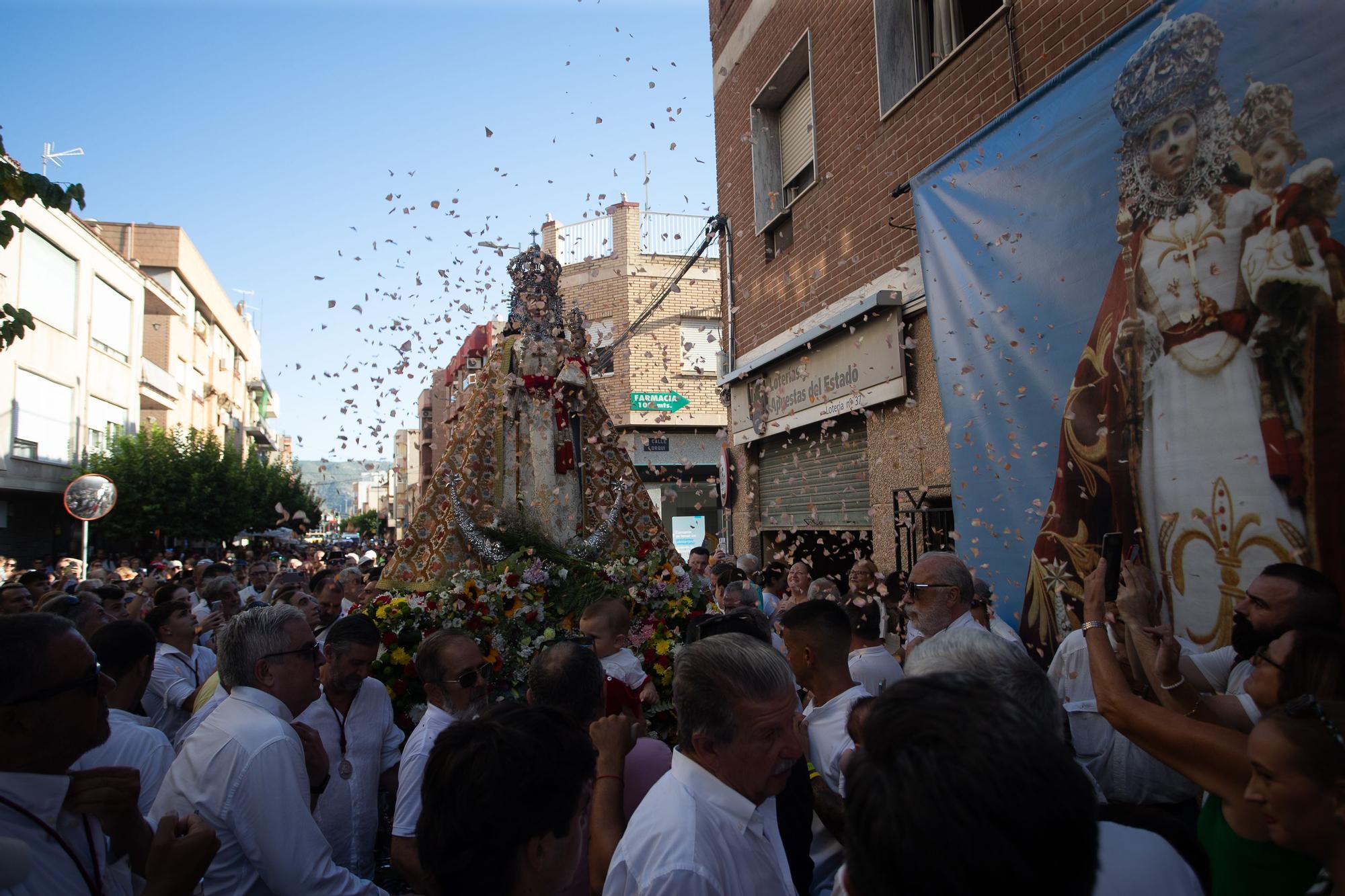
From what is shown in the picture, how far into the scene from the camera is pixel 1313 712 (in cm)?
178

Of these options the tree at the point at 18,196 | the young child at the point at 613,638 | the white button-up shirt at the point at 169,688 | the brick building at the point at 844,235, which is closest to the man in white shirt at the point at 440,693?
the young child at the point at 613,638

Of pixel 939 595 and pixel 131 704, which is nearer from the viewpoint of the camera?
pixel 131 704

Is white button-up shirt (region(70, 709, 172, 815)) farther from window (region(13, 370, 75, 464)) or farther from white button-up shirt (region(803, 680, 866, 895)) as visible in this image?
window (region(13, 370, 75, 464))

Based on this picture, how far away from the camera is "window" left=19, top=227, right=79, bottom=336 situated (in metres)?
19.6

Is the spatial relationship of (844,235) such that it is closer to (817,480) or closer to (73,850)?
(817,480)

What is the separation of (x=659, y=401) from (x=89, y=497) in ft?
40.8

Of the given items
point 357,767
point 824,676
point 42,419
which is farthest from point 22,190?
point 42,419

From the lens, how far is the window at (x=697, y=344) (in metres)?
22.1

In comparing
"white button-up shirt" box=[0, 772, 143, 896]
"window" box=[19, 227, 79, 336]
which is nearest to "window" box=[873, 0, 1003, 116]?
"white button-up shirt" box=[0, 772, 143, 896]

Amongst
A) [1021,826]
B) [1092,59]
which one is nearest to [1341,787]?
[1021,826]

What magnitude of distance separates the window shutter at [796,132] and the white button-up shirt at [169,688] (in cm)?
869

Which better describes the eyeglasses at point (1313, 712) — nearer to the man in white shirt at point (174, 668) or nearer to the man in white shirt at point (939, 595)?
the man in white shirt at point (939, 595)

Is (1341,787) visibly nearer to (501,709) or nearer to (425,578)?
(501,709)

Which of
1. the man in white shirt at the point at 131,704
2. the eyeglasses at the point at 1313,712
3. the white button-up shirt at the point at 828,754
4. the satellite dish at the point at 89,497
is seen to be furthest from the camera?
the satellite dish at the point at 89,497
